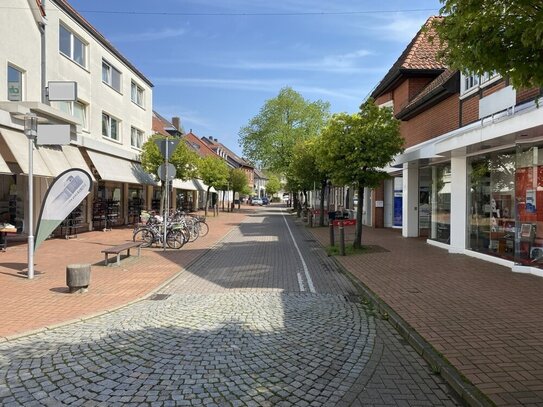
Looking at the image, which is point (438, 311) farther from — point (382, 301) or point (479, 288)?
point (479, 288)

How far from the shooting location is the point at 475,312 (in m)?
6.62

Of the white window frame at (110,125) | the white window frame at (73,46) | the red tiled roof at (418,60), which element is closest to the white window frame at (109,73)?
the white window frame at (110,125)

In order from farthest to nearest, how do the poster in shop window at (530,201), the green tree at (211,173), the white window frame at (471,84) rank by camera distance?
1. the green tree at (211,173)
2. the white window frame at (471,84)
3. the poster in shop window at (530,201)

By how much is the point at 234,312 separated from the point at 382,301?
245 centimetres

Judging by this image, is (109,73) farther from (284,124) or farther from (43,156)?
(284,124)

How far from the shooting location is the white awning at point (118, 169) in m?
20.2

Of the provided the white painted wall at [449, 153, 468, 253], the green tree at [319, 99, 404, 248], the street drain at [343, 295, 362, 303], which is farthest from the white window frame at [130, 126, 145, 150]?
the street drain at [343, 295, 362, 303]

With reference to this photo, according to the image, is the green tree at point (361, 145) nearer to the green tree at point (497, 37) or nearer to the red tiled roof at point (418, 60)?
the red tiled roof at point (418, 60)

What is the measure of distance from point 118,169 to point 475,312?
63.7ft

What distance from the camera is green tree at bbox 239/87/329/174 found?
4816 cm

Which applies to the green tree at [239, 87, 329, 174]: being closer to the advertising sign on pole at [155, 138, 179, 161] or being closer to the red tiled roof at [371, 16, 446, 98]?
the red tiled roof at [371, 16, 446, 98]

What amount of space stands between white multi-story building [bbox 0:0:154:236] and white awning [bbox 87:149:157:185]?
7 centimetres

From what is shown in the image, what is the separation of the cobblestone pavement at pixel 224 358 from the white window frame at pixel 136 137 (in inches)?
801

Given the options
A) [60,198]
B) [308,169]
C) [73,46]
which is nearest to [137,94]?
[73,46]
